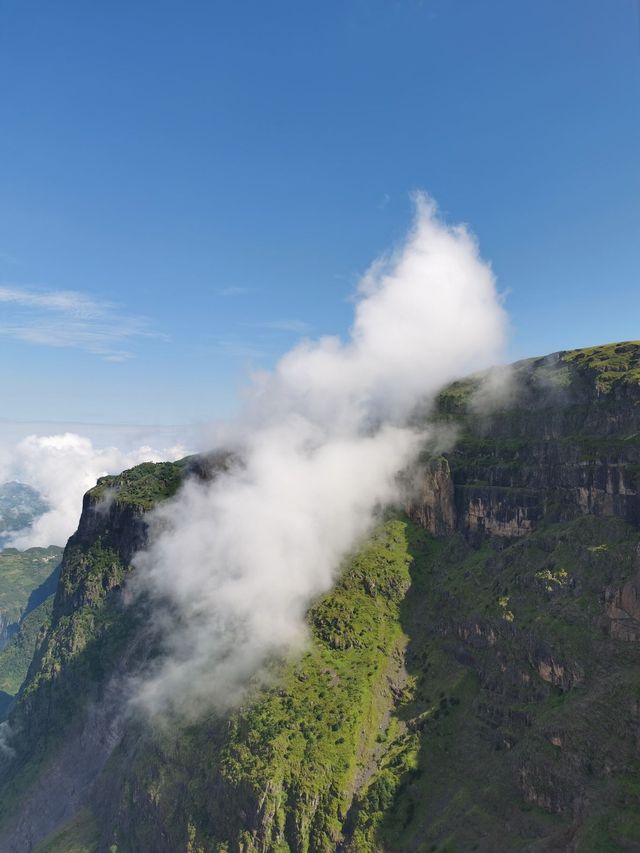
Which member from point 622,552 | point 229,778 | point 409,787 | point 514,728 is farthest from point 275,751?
point 622,552

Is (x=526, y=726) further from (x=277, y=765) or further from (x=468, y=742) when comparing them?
(x=277, y=765)

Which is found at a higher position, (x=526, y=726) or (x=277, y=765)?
(x=526, y=726)

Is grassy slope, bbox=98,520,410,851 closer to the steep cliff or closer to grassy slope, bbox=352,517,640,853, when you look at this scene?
the steep cliff

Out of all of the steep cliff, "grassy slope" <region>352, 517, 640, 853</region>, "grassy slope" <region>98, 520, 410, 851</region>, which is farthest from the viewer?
"grassy slope" <region>98, 520, 410, 851</region>

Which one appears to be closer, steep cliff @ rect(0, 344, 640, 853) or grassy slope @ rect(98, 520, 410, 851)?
steep cliff @ rect(0, 344, 640, 853)

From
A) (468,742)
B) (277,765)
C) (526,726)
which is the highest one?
(526,726)

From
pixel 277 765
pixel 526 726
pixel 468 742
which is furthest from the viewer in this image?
pixel 277 765

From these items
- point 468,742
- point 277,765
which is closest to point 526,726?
point 468,742

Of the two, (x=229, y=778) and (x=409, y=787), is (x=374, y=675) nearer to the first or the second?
(x=409, y=787)

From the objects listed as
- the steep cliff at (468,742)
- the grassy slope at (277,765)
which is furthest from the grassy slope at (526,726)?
the grassy slope at (277,765)

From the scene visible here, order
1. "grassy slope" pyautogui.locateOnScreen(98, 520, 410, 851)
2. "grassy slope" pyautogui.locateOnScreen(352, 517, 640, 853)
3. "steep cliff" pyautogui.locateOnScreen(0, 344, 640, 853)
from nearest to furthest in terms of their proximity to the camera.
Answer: "grassy slope" pyautogui.locateOnScreen(352, 517, 640, 853), "steep cliff" pyautogui.locateOnScreen(0, 344, 640, 853), "grassy slope" pyautogui.locateOnScreen(98, 520, 410, 851)

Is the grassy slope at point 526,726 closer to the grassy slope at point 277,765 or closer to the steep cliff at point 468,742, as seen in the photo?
the steep cliff at point 468,742

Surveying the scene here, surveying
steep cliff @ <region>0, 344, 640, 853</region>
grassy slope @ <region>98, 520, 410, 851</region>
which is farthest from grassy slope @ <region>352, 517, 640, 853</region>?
grassy slope @ <region>98, 520, 410, 851</region>
